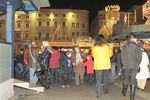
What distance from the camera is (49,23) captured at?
57.7 metres

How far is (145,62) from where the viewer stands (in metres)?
7.40

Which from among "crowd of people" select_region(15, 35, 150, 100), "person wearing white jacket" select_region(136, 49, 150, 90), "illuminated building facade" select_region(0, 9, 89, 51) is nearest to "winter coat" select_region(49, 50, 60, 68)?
"crowd of people" select_region(15, 35, 150, 100)

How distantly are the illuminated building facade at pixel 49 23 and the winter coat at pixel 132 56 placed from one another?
49.9 metres

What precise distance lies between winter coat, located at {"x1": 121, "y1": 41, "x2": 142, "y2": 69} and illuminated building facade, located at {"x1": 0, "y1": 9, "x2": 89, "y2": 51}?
49855 millimetres

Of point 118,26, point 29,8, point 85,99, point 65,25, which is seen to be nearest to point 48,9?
point 65,25

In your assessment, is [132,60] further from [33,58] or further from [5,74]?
[33,58]

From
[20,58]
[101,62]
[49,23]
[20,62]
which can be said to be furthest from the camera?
[49,23]

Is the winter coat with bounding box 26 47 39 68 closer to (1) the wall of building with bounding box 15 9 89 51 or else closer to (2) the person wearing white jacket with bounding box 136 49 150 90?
(2) the person wearing white jacket with bounding box 136 49 150 90

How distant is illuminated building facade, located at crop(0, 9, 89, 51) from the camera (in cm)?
5619

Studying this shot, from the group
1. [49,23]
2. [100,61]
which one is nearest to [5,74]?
[100,61]

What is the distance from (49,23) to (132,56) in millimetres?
52871

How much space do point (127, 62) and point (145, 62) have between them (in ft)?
4.94

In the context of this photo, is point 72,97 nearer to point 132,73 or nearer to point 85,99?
point 85,99

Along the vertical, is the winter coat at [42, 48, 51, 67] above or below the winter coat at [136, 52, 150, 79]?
above
